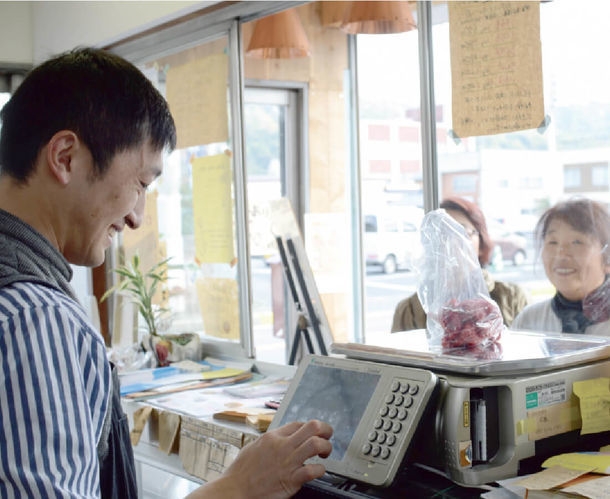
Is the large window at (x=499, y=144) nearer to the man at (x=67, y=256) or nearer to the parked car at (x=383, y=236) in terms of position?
the parked car at (x=383, y=236)

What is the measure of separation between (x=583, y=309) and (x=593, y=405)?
826 mm

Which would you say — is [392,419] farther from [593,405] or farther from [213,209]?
[213,209]

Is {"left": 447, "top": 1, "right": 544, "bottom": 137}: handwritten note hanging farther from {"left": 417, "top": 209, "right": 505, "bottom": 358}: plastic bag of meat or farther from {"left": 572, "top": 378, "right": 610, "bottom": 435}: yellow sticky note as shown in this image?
{"left": 572, "top": 378, "right": 610, "bottom": 435}: yellow sticky note

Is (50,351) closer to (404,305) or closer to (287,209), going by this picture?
(287,209)

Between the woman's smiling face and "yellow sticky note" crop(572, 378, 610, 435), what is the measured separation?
79 centimetres

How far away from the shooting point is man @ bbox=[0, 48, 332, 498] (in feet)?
2.81

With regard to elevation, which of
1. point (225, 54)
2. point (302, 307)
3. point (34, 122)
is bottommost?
point (302, 307)

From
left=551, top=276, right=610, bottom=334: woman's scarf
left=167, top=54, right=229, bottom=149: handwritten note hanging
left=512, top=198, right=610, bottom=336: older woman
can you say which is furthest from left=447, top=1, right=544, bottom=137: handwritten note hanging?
left=167, top=54, right=229, bottom=149: handwritten note hanging

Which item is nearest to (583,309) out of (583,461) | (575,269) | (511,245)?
(575,269)

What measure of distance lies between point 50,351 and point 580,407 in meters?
0.97

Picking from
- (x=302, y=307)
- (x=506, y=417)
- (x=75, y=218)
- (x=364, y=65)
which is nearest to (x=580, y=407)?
(x=506, y=417)

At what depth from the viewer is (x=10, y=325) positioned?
86cm

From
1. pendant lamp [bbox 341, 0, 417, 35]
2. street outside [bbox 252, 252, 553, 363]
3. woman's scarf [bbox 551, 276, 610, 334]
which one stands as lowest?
street outside [bbox 252, 252, 553, 363]

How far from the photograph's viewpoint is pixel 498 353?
1.49 meters
